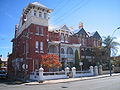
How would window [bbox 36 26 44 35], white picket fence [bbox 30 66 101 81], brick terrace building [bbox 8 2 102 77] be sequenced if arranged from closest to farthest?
white picket fence [bbox 30 66 101 81]
brick terrace building [bbox 8 2 102 77]
window [bbox 36 26 44 35]

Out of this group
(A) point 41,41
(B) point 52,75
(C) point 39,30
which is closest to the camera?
(B) point 52,75

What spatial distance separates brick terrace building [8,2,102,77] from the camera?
3059cm

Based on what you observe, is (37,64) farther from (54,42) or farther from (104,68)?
(104,68)

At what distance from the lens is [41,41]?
32.0m

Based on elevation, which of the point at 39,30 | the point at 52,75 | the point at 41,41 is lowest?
the point at 52,75

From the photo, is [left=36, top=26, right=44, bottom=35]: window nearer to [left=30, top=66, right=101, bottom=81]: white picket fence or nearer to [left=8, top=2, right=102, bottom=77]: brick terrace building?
[left=8, top=2, right=102, bottom=77]: brick terrace building

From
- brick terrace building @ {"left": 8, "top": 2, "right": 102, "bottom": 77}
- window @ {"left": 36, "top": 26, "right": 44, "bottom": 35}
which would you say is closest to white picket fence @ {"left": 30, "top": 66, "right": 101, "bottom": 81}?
brick terrace building @ {"left": 8, "top": 2, "right": 102, "bottom": 77}

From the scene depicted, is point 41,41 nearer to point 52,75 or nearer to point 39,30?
point 39,30

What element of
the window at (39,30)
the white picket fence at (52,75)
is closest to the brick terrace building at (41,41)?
the window at (39,30)

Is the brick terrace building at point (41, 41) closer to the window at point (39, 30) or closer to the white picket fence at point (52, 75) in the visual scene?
the window at point (39, 30)

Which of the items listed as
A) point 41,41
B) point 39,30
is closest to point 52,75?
point 41,41

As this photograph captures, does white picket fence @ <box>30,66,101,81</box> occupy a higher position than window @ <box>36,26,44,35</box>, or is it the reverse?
window @ <box>36,26,44,35</box>

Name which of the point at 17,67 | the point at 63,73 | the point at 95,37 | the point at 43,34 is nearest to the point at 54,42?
the point at 43,34

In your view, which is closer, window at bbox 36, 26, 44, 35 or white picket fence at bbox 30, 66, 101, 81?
white picket fence at bbox 30, 66, 101, 81
